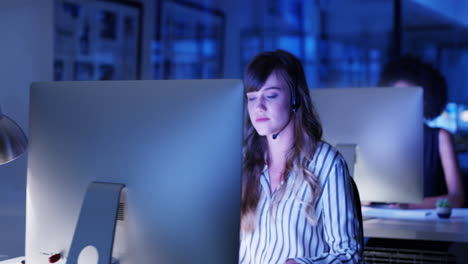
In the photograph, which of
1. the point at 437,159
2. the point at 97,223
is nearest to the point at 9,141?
the point at 97,223

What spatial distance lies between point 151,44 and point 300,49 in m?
1.32

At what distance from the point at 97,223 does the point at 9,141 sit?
1.91 feet

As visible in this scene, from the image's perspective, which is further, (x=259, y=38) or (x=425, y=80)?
(x=259, y=38)

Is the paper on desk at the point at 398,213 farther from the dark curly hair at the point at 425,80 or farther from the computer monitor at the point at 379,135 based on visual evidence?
the dark curly hair at the point at 425,80

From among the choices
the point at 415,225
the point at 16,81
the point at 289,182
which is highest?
the point at 16,81

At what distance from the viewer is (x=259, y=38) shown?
5.65 m

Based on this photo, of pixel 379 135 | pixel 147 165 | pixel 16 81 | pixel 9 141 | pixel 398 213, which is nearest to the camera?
pixel 147 165

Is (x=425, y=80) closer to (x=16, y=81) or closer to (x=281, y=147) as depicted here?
(x=281, y=147)

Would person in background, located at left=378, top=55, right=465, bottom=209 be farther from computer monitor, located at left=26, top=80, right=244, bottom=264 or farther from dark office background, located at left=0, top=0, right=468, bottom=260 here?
computer monitor, located at left=26, top=80, right=244, bottom=264

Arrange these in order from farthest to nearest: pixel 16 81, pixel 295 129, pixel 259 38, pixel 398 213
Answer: pixel 259 38
pixel 16 81
pixel 398 213
pixel 295 129

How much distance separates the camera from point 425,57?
4.98 meters

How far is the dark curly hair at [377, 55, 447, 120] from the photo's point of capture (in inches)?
141

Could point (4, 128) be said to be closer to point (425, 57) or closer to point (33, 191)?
point (33, 191)

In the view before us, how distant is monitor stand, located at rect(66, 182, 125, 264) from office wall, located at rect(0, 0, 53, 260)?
1.77 m
